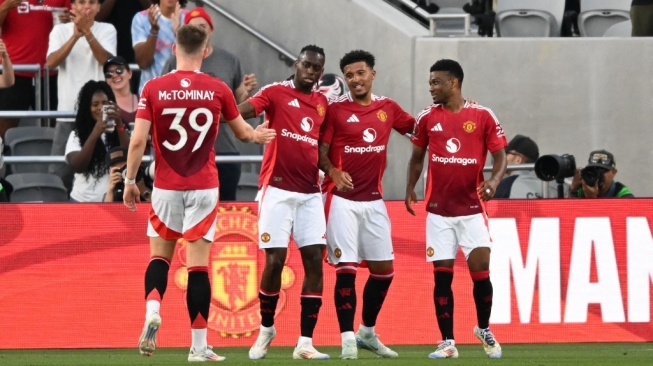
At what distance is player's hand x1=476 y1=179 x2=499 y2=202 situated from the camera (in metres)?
11.3

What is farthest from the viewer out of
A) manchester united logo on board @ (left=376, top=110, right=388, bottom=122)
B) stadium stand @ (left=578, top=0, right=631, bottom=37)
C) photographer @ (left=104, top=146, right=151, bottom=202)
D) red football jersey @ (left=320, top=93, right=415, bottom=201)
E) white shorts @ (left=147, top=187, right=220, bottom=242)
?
stadium stand @ (left=578, top=0, right=631, bottom=37)

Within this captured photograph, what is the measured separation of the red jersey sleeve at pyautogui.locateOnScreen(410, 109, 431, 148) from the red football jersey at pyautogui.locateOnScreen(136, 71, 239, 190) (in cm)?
203

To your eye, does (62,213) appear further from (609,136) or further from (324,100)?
(609,136)

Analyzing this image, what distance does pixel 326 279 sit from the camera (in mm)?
13430

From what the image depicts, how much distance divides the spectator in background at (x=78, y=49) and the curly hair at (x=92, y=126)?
95 cm

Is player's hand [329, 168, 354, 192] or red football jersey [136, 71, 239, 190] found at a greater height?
red football jersey [136, 71, 239, 190]

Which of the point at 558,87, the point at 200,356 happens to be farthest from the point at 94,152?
the point at 558,87

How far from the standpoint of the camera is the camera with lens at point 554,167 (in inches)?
520

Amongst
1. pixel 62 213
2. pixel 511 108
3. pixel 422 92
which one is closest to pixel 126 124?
pixel 62 213

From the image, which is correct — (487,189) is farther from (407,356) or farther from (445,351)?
(407,356)

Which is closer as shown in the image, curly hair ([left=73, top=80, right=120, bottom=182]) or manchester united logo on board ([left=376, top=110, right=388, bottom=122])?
manchester united logo on board ([left=376, top=110, right=388, bottom=122])

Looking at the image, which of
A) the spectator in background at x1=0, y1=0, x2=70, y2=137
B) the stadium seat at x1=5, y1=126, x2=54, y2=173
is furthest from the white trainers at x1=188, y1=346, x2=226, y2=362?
the spectator in background at x1=0, y1=0, x2=70, y2=137

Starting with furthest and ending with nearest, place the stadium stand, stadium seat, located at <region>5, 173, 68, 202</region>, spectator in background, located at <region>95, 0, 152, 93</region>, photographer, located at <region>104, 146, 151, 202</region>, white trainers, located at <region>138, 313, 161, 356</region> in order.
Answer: the stadium stand → spectator in background, located at <region>95, 0, 152, 93</region> → stadium seat, located at <region>5, 173, 68, 202</region> → photographer, located at <region>104, 146, 151, 202</region> → white trainers, located at <region>138, 313, 161, 356</region>

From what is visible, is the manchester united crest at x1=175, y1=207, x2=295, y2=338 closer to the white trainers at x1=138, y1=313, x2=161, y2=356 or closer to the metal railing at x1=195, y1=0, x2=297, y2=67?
the white trainers at x1=138, y1=313, x2=161, y2=356
